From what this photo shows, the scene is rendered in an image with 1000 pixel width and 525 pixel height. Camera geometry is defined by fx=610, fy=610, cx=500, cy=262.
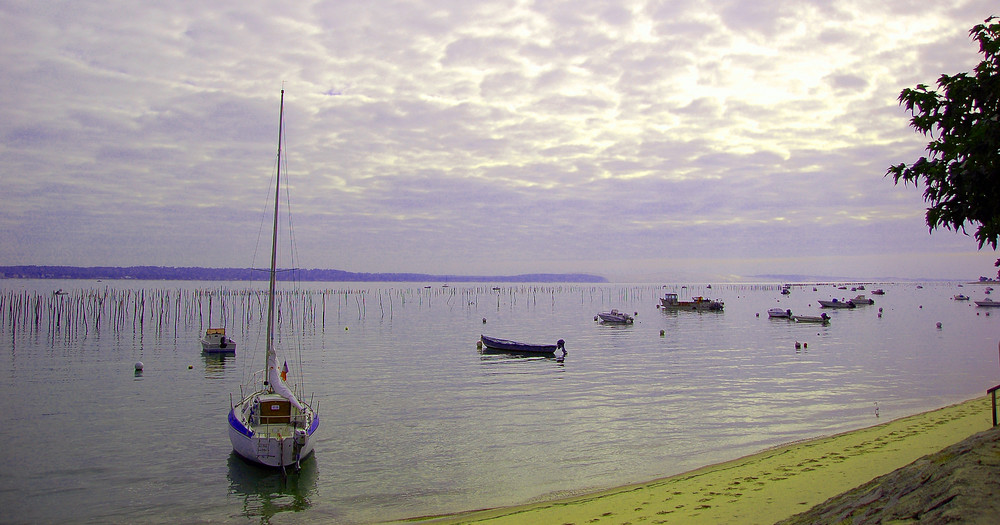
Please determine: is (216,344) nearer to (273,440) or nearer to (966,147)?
(273,440)

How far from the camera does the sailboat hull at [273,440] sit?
20.7 metres

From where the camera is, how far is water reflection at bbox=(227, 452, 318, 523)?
18.2 metres

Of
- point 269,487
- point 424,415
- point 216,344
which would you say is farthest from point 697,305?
point 269,487

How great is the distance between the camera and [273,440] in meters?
20.6

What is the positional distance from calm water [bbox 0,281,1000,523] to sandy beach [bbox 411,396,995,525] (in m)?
2.07

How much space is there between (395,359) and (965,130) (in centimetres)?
4503

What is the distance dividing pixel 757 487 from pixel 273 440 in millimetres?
15140

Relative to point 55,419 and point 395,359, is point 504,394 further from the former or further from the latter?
point 55,419

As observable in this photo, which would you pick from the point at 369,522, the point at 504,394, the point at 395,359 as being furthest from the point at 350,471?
the point at 395,359

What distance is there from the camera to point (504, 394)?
36.0 m

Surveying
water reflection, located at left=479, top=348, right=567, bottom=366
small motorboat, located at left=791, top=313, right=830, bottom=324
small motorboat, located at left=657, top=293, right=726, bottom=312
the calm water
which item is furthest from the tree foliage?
small motorboat, located at left=657, top=293, right=726, bottom=312

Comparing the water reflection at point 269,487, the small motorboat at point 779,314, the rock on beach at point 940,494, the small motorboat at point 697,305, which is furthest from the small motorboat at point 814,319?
the rock on beach at point 940,494

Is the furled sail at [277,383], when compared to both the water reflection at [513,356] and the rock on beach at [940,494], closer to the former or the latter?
the rock on beach at [940,494]

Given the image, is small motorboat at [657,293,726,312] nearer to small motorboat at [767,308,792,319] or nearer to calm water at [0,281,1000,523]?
small motorboat at [767,308,792,319]
